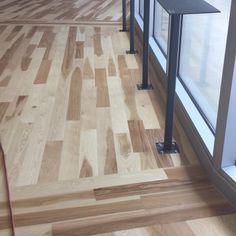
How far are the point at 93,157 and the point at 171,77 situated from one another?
2.16ft

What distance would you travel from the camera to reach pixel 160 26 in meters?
3.63

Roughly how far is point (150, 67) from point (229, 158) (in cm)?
182

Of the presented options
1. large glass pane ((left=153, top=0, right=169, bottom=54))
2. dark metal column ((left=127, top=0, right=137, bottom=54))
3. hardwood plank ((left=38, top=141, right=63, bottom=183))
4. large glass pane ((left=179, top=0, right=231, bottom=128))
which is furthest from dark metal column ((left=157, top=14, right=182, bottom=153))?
dark metal column ((left=127, top=0, right=137, bottom=54))

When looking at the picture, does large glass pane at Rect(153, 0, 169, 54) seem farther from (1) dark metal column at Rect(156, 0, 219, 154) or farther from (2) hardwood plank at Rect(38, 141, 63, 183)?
(2) hardwood plank at Rect(38, 141, 63, 183)

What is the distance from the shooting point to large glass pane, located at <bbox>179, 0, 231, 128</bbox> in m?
2.11

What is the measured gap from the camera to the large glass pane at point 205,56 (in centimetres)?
211

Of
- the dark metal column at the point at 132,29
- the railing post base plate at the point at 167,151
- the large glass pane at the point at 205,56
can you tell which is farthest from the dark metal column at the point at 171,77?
the dark metal column at the point at 132,29

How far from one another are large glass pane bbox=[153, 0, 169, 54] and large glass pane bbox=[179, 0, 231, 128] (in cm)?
68

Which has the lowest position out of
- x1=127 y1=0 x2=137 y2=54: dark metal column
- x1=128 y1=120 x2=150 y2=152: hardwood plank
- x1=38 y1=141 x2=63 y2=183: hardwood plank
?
x1=38 y1=141 x2=63 y2=183: hardwood plank

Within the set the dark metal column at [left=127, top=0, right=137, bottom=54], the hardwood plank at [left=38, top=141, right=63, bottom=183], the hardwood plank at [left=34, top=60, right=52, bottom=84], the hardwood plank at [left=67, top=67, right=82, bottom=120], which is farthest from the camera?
the dark metal column at [left=127, top=0, right=137, bottom=54]

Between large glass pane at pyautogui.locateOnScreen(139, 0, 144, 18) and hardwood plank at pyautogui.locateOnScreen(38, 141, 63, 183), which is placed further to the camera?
large glass pane at pyautogui.locateOnScreen(139, 0, 144, 18)

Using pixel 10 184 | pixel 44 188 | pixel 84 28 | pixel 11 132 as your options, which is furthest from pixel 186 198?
pixel 84 28

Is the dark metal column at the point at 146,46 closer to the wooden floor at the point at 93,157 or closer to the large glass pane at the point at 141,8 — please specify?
the wooden floor at the point at 93,157

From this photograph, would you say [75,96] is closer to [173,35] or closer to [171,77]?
[171,77]
